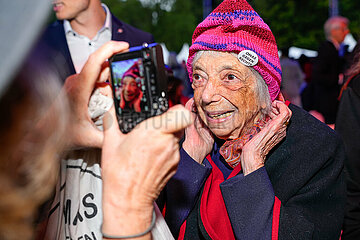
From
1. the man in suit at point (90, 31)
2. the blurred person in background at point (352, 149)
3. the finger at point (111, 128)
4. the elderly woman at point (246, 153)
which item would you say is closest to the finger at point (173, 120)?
the finger at point (111, 128)

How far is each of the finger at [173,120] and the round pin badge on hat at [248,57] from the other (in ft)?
3.37

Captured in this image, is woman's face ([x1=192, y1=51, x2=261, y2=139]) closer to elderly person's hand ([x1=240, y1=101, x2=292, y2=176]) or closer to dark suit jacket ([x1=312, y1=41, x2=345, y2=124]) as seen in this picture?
elderly person's hand ([x1=240, y1=101, x2=292, y2=176])

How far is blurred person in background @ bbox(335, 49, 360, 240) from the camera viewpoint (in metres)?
2.44

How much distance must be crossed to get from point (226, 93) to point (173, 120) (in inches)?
42.1

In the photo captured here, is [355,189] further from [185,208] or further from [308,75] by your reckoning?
[308,75]

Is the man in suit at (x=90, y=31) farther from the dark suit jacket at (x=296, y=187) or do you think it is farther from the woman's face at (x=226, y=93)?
the dark suit jacket at (x=296, y=187)

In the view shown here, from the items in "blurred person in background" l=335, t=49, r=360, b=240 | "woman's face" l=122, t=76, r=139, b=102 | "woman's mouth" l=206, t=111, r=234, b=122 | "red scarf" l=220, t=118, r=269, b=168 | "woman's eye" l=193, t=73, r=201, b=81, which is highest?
"woman's face" l=122, t=76, r=139, b=102

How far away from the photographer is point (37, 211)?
783 mm

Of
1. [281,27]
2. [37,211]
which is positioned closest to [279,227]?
[37,211]

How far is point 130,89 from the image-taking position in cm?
118

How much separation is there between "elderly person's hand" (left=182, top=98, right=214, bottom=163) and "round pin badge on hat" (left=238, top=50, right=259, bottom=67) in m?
0.42

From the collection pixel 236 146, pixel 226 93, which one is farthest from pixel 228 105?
pixel 236 146

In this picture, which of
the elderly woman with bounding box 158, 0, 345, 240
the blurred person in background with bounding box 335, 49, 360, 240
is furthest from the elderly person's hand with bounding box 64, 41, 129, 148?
the blurred person in background with bounding box 335, 49, 360, 240

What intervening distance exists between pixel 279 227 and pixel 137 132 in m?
0.96
